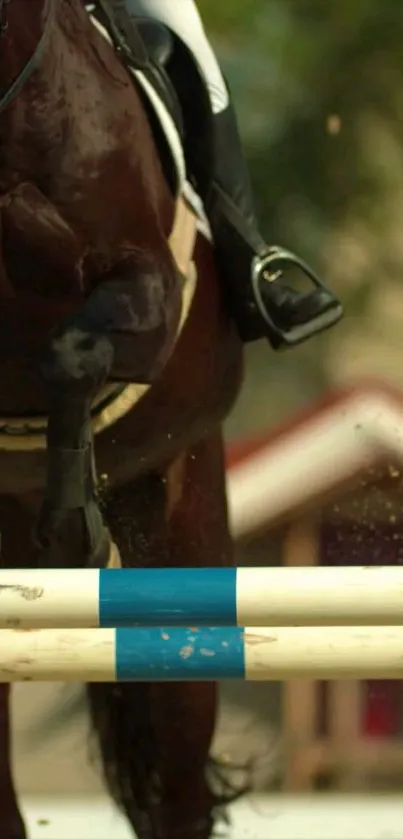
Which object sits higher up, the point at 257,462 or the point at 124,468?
the point at 124,468

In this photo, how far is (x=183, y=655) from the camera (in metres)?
1.18

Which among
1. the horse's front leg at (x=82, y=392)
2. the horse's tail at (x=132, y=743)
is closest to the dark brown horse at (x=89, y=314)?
the horse's front leg at (x=82, y=392)

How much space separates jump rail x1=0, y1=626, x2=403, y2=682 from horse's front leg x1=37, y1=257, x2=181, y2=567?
0.36m

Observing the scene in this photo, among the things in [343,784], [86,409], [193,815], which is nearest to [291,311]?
[86,409]

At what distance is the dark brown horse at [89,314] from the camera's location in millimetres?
1561

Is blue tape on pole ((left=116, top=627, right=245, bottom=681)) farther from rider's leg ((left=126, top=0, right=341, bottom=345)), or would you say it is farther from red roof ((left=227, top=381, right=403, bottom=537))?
red roof ((left=227, top=381, right=403, bottom=537))

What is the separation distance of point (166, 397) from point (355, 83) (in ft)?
2.83

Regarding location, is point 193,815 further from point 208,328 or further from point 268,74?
point 268,74

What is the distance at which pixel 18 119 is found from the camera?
5.12 ft

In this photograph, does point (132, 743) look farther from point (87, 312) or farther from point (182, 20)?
point (182, 20)

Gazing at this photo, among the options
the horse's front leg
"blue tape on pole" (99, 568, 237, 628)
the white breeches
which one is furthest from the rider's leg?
"blue tape on pole" (99, 568, 237, 628)

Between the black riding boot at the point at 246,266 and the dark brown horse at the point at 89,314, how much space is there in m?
0.02

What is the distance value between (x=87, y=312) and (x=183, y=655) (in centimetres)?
51

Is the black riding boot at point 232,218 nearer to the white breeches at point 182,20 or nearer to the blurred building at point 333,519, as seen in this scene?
the white breeches at point 182,20
